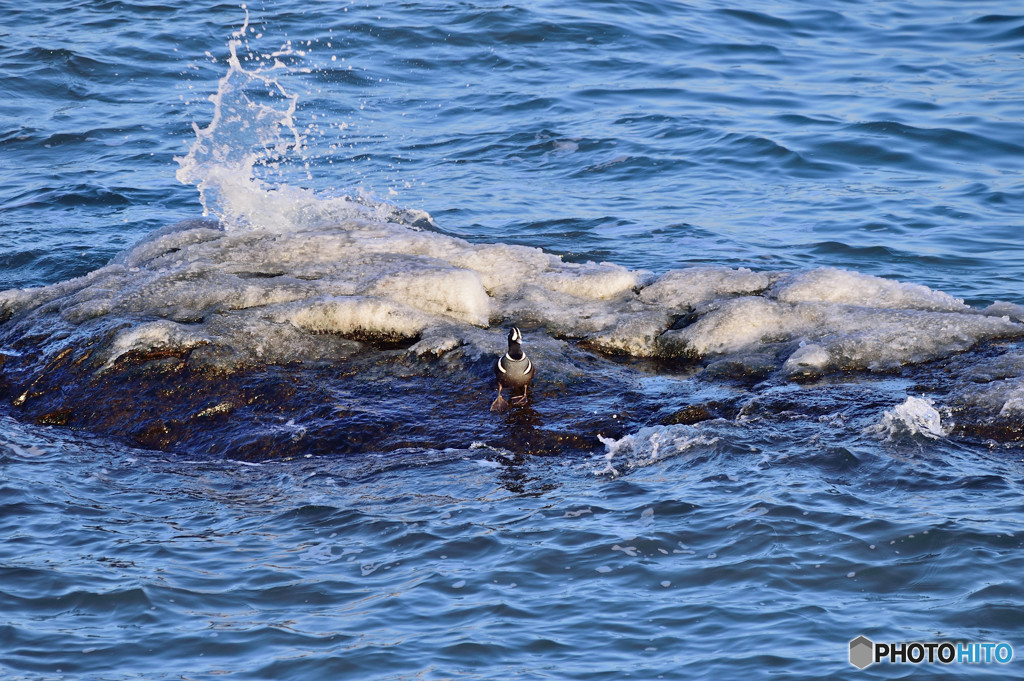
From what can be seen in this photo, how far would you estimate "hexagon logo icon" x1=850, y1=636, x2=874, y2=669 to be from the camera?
5250 millimetres

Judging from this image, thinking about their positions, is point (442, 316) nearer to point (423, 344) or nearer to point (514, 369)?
point (423, 344)

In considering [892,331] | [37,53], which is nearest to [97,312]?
[892,331]

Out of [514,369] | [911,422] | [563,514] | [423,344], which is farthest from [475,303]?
[911,422]

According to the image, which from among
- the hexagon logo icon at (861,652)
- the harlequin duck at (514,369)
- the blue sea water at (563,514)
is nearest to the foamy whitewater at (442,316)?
the blue sea water at (563,514)

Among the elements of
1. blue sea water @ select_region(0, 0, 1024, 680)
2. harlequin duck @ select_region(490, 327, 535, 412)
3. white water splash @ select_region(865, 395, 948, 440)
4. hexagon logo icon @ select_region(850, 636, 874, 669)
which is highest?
harlequin duck @ select_region(490, 327, 535, 412)

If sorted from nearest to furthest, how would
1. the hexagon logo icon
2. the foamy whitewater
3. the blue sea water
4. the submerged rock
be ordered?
1. the hexagon logo icon
2. the blue sea water
3. the submerged rock
4. the foamy whitewater

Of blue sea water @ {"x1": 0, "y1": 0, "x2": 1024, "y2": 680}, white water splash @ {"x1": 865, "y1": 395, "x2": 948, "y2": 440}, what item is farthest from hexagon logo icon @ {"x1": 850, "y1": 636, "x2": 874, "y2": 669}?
white water splash @ {"x1": 865, "y1": 395, "x2": 948, "y2": 440}

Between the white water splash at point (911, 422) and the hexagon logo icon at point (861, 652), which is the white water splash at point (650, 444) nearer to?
the white water splash at point (911, 422)

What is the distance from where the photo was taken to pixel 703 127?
1596 centimetres

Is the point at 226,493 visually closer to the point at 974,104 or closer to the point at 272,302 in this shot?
the point at 272,302

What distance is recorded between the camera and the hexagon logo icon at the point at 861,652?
5.25m

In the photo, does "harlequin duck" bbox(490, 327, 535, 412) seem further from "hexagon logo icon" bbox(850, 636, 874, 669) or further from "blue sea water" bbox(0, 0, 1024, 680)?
"hexagon logo icon" bbox(850, 636, 874, 669)

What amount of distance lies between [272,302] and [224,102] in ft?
28.1

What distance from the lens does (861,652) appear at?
5.30 metres
